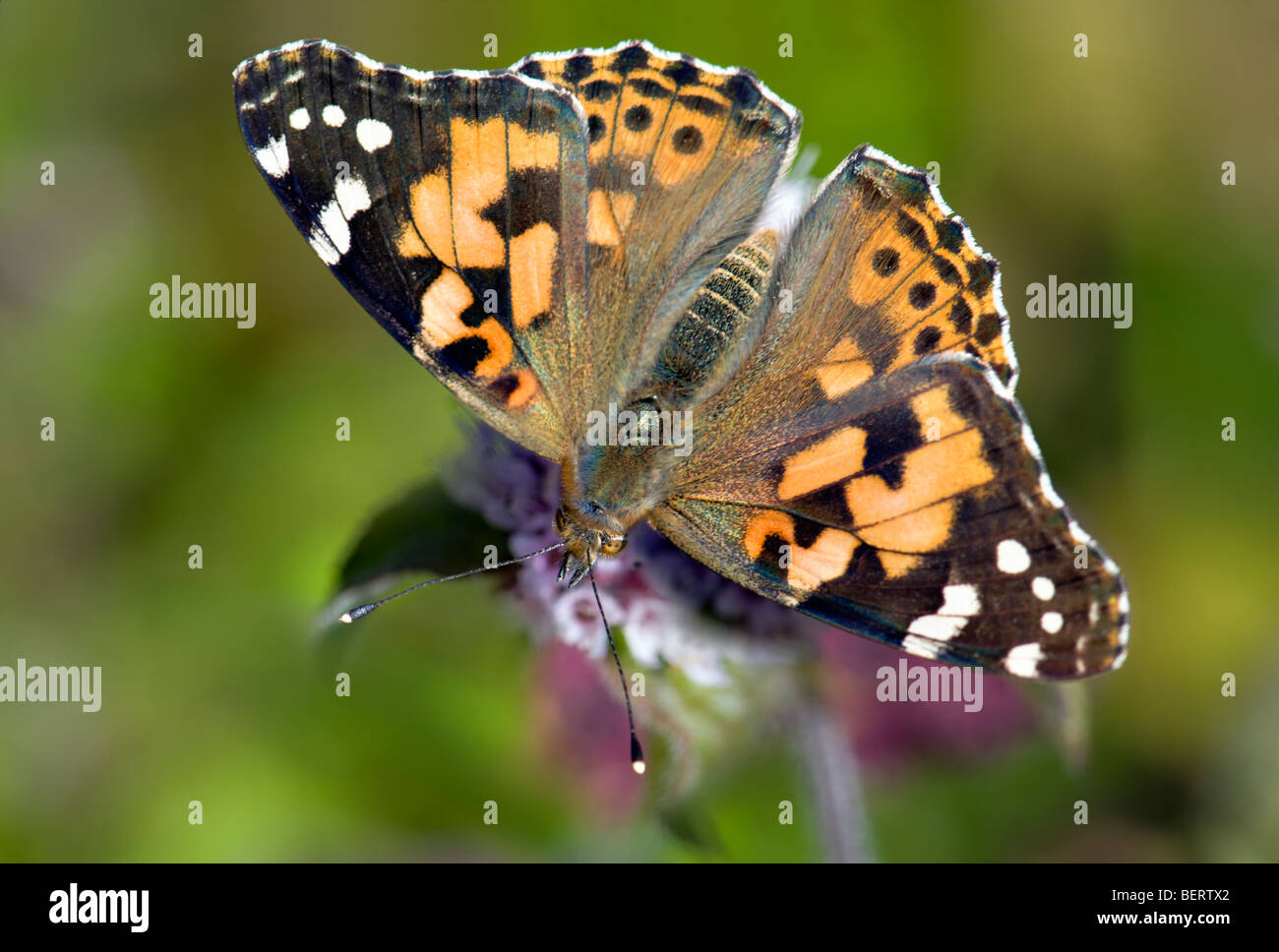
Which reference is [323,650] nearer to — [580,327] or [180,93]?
[580,327]

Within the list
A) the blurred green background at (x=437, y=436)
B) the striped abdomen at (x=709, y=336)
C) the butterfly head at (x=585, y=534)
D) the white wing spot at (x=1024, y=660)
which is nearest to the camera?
the white wing spot at (x=1024, y=660)

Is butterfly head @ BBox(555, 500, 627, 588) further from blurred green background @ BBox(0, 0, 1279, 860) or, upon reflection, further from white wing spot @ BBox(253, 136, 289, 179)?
blurred green background @ BBox(0, 0, 1279, 860)

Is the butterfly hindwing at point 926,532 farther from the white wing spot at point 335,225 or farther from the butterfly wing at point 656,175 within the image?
the white wing spot at point 335,225

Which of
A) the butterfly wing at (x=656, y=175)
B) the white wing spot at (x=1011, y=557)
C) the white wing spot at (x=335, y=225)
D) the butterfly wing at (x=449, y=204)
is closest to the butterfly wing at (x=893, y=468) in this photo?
the white wing spot at (x=1011, y=557)

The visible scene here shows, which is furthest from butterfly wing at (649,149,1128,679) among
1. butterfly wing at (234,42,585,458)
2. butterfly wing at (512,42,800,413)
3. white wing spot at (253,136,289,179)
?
white wing spot at (253,136,289,179)

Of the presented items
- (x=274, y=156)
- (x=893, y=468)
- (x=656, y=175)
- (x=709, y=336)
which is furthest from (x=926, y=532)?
(x=274, y=156)
